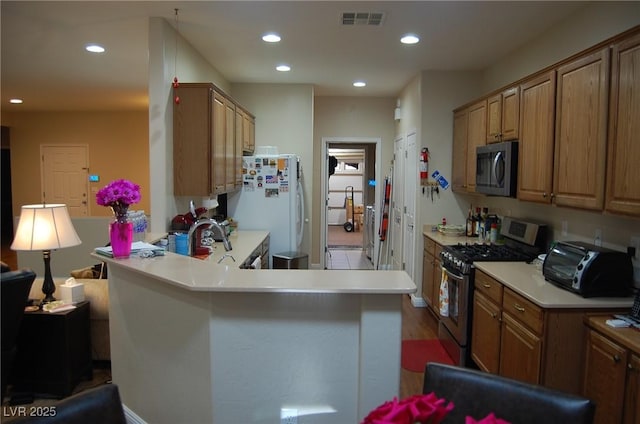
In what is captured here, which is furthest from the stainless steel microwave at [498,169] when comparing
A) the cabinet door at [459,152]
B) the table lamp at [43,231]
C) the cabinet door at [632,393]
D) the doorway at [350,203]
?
the table lamp at [43,231]

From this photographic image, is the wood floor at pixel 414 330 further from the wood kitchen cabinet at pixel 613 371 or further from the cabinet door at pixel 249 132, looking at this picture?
the cabinet door at pixel 249 132

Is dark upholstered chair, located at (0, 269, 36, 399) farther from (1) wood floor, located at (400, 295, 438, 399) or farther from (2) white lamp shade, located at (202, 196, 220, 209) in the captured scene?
(1) wood floor, located at (400, 295, 438, 399)

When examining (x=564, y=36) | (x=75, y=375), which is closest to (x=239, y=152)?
(x=75, y=375)

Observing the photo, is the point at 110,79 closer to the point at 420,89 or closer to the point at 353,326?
the point at 420,89

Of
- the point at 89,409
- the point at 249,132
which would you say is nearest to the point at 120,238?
the point at 89,409

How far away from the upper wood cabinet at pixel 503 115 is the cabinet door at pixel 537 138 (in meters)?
0.11

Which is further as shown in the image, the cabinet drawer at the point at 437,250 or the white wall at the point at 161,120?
the cabinet drawer at the point at 437,250

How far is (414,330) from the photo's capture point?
4.47 metres

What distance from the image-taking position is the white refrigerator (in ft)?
17.8

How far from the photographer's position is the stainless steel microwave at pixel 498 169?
3571mm

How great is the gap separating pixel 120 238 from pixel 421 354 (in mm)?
2684

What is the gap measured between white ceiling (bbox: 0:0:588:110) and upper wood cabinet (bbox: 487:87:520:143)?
522 mm

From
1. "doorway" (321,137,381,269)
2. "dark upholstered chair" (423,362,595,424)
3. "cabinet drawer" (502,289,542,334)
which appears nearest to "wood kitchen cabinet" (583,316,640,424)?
"cabinet drawer" (502,289,542,334)

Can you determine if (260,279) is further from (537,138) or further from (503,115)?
(503,115)
